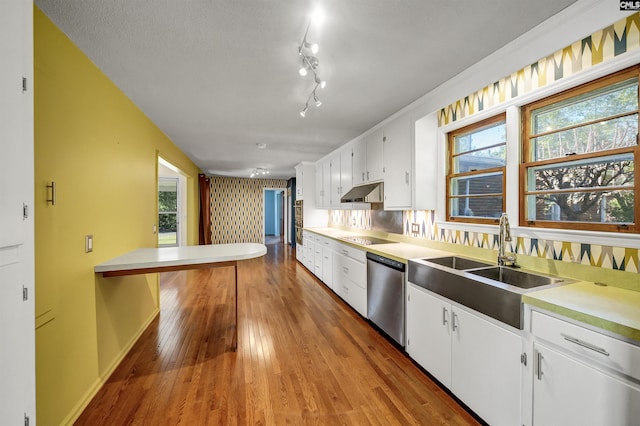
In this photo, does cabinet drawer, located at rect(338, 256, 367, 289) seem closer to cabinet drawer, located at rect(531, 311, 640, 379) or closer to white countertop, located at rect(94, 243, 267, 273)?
white countertop, located at rect(94, 243, 267, 273)

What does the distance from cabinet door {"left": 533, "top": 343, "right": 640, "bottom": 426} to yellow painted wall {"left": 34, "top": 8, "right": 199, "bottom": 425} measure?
8.53 feet

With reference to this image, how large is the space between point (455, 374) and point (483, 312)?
0.55 metres

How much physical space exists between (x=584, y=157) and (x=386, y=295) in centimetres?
183

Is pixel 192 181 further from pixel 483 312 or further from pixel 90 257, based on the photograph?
pixel 483 312

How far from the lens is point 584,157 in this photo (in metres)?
1.62

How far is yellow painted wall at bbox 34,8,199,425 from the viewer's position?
4.68ft

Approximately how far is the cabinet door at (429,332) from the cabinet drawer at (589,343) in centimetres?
61

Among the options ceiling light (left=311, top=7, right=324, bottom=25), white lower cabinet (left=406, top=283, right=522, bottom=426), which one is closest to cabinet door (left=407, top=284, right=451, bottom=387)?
white lower cabinet (left=406, top=283, right=522, bottom=426)

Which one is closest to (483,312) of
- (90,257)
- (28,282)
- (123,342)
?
(28,282)

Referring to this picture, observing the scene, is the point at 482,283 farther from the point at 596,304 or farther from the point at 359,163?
the point at 359,163

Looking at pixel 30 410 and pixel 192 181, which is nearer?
pixel 30 410

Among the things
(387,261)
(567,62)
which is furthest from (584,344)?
(567,62)

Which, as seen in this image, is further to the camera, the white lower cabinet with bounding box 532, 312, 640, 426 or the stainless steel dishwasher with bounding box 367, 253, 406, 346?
the stainless steel dishwasher with bounding box 367, 253, 406, 346

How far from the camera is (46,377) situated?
1.43 meters
